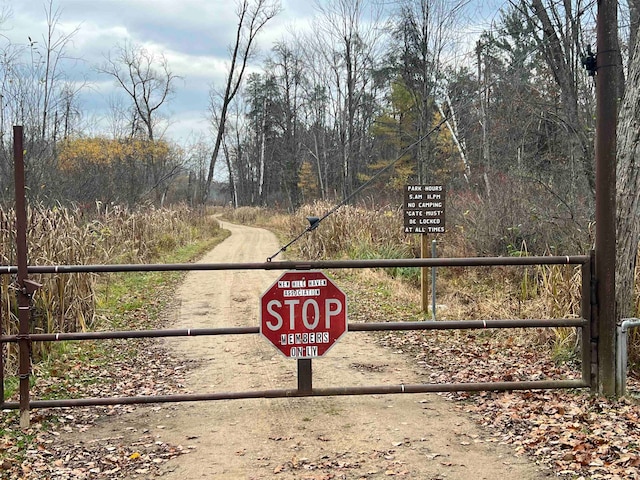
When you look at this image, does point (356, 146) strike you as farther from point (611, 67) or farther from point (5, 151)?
point (611, 67)

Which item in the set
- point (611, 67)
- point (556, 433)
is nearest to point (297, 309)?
point (556, 433)

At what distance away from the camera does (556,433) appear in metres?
4.66

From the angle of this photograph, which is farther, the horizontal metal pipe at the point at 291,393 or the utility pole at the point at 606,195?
the utility pole at the point at 606,195

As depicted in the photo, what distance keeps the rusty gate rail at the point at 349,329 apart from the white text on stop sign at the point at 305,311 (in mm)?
179

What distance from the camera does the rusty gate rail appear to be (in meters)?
4.89

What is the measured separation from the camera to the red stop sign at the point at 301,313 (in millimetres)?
5027

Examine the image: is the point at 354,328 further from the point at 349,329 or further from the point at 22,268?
the point at 22,268

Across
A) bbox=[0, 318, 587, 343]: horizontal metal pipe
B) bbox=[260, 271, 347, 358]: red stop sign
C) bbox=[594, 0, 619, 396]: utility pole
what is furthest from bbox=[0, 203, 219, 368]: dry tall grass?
bbox=[594, 0, 619, 396]: utility pole

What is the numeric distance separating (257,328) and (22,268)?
1.98m

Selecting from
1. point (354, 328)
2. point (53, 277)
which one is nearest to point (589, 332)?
point (354, 328)

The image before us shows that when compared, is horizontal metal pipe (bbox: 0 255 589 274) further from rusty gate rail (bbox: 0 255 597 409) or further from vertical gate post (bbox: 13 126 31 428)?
vertical gate post (bbox: 13 126 31 428)

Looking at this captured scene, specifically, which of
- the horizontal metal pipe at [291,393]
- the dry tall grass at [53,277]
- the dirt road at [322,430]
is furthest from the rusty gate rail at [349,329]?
the dry tall grass at [53,277]

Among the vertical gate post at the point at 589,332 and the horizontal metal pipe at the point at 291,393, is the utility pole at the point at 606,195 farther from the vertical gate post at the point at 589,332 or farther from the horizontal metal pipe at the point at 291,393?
the horizontal metal pipe at the point at 291,393

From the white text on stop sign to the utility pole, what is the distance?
7.70ft
